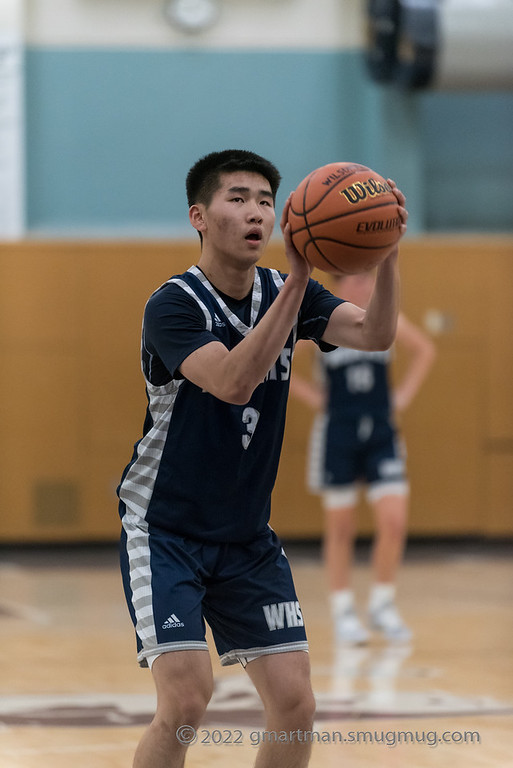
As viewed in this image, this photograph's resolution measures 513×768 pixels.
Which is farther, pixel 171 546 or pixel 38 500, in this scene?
pixel 38 500

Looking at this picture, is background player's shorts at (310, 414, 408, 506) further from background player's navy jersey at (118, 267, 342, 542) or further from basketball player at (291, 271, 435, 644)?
background player's navy jersey at (118, 267, 342, 542)

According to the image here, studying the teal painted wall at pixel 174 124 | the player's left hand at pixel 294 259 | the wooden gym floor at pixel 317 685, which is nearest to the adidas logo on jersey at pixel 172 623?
the player's left hand at pixel 294 259

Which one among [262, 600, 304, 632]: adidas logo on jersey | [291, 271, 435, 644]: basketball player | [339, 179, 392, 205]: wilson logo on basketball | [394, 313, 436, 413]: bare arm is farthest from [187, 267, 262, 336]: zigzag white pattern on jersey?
[394, 313, 436, 413]: bare arm

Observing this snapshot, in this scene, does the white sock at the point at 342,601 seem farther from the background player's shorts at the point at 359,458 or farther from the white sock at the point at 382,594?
the background player's shorts at the point at 359,458

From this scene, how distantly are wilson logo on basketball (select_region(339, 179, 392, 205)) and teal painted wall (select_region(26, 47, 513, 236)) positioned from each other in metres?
6.93

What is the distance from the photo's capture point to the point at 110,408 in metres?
9.26

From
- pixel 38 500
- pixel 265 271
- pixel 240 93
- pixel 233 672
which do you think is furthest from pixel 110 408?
pixel 265 271

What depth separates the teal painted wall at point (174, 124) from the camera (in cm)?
962

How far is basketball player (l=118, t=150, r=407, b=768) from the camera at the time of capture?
9.46 feet

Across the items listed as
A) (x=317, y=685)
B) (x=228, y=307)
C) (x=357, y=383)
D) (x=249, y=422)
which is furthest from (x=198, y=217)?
(x=357, y=383)

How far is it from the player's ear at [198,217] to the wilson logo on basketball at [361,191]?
426 millimetres

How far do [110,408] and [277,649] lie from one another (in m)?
6.40

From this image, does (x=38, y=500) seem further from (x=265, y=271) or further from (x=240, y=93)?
(x=265, y=271)

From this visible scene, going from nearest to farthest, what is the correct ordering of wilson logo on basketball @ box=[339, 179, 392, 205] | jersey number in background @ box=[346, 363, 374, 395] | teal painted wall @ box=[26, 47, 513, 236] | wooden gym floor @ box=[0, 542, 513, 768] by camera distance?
wilson logo on basketball @ box=[339, 179, 392, 205]
wooden gym floor @ box=[0, 542, 513, 768]
jersey number in background @ box=[346, 363, 374, 395]
teal painted wall @ box=[26, 47, 513, 236]
